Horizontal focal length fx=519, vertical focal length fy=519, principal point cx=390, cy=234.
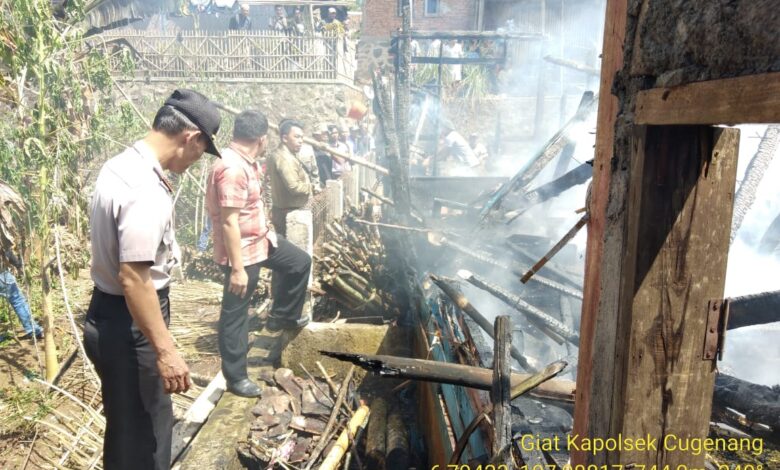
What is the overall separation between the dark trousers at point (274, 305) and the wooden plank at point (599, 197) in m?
3.20

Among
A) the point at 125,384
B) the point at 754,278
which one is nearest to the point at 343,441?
the point at 125,384

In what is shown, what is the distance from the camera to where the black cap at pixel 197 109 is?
2969 millimetres

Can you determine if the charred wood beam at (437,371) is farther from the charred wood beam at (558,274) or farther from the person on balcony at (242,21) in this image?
the person on balcony at (242,21)

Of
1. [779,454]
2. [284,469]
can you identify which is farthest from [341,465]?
[779,454]

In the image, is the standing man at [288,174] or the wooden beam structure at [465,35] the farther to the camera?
the wooden beam structure at [465,35]

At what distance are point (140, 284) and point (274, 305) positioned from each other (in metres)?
2.80

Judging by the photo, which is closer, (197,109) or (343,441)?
(197,109)

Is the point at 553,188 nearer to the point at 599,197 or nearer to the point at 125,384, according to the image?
the point at 599,197

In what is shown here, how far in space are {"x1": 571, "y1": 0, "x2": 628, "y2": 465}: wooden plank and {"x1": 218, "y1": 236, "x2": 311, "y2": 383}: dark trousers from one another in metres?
3.20

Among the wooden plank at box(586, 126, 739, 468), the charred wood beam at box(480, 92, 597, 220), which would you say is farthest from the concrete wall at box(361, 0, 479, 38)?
the wooden plank at box(586, 126, 739, 468)

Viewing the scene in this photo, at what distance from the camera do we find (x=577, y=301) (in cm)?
508

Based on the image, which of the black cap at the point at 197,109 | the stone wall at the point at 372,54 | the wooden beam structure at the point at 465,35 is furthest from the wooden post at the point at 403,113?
the stone wall at the point at 372,54

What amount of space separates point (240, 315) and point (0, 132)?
2.79 metres

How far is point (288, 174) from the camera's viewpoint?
5.72 m
